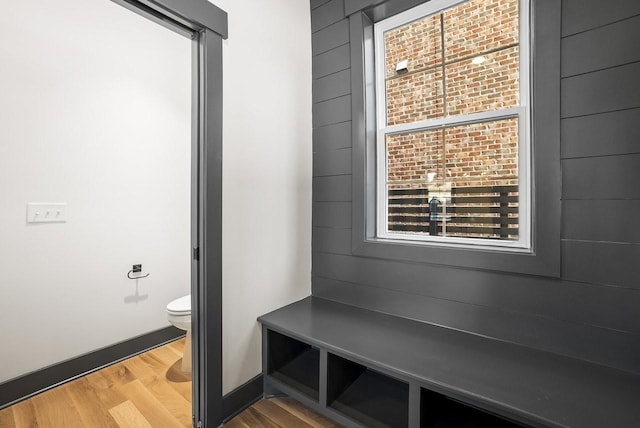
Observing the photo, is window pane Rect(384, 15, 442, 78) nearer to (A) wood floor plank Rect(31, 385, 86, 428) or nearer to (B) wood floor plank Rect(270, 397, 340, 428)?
(B) wood floor plank Rect(270, 397, 340, 428)

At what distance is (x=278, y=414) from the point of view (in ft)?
5.41

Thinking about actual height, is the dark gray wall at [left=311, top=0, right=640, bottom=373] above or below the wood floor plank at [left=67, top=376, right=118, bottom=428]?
above

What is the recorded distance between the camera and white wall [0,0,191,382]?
1771mm

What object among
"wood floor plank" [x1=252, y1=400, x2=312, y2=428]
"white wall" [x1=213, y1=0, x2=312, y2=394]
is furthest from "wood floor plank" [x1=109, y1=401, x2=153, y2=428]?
"wood floor plank" [x1=252, y1=400, x2=312, y2=428]

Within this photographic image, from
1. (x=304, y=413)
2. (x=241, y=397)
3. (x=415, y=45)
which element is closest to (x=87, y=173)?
(x=241, y=397)

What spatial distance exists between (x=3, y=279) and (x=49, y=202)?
1.67 ft

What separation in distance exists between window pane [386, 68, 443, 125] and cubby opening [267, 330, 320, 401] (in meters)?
1.55

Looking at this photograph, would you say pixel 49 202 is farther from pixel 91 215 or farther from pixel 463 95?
pixel 463 95

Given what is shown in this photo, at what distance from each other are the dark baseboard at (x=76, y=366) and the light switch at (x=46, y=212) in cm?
95

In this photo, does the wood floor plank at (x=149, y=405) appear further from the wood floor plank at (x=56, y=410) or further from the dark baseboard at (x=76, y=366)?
the dark baseboard at (x=76, y=366)

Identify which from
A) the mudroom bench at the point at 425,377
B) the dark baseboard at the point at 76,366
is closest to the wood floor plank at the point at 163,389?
the dark baseboard at the point at 76,366

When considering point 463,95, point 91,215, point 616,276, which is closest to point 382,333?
point 616,276

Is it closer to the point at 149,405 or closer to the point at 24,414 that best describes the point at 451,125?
the point at 149,405

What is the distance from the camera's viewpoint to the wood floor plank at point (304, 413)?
157 cm
